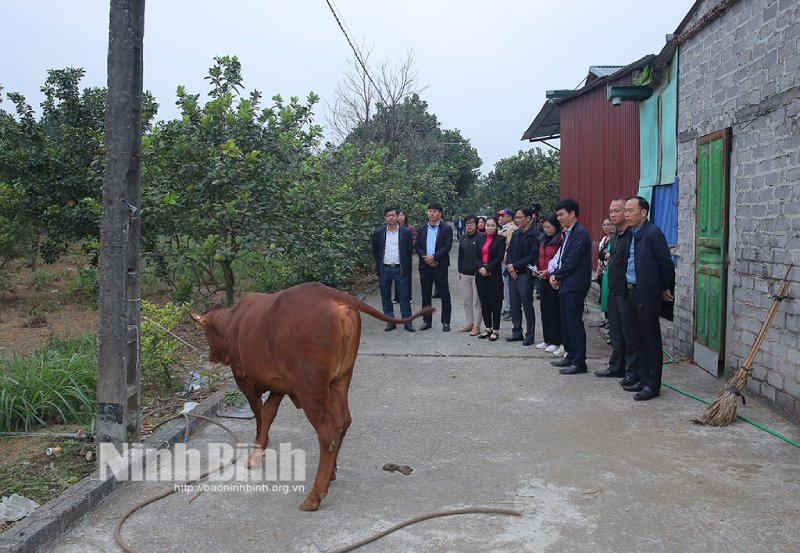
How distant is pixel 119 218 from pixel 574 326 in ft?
16.0

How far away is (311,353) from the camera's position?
13.8 ft

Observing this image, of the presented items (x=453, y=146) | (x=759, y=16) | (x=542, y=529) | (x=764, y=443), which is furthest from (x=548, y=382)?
(x=453, y=146)

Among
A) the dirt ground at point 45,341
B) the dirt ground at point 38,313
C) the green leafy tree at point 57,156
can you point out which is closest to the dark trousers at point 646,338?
the dirt ground at point 45,341

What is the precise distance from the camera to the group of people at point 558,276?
6.64 metres

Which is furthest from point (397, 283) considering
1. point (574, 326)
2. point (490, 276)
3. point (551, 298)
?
point (574, 326)

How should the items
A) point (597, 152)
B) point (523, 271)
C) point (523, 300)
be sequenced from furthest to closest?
point (597, 152)
point (523, 300)
point (523, 271)

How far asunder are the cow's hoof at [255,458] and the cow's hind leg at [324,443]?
770 mm

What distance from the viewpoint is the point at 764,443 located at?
532 cm

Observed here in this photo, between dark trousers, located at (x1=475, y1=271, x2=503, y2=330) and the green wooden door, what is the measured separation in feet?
8.75

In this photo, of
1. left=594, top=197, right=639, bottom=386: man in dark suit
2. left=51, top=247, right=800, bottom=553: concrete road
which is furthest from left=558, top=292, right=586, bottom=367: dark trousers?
left=51, top=247, right=800, bottom=553: concrete road

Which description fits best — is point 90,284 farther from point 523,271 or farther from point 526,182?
point 526,182

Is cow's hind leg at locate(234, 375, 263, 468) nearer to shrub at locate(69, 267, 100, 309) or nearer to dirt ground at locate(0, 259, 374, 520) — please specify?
dirt ground at locate(0, 259, 374, 520)

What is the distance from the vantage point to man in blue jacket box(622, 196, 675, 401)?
21.6ft

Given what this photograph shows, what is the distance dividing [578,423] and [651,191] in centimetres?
510
